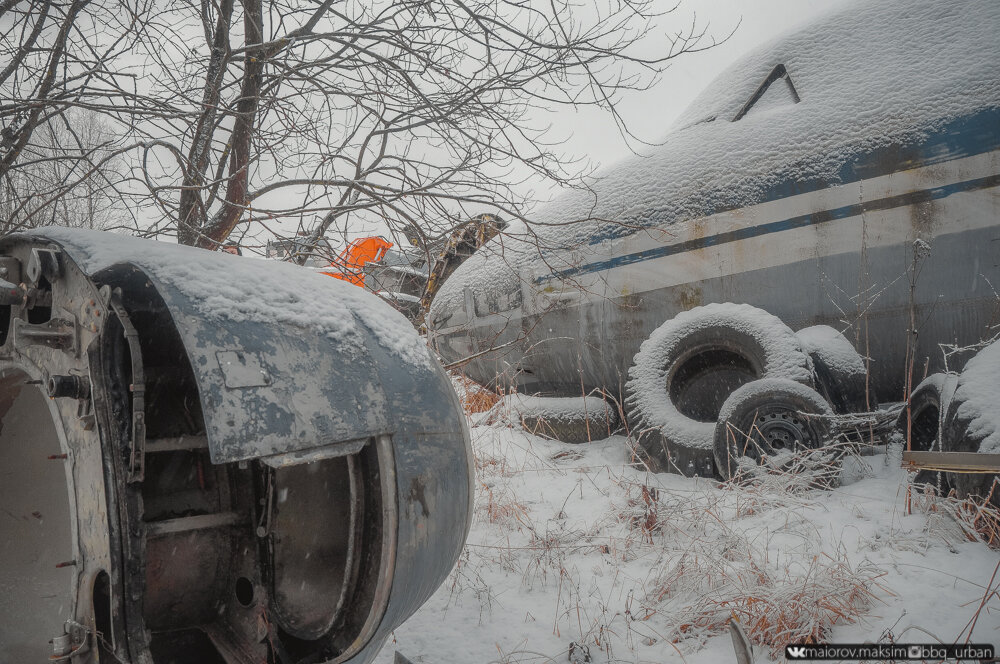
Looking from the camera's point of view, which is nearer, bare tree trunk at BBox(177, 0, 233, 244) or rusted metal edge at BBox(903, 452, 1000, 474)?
rusted metal edge at BBox(903, 452, 1000, 474)

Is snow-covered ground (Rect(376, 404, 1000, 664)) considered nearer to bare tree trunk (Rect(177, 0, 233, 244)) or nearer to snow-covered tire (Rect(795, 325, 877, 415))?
snow-covered tire (Rect(795, 325, 877, 415))

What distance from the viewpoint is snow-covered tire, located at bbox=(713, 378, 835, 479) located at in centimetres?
323

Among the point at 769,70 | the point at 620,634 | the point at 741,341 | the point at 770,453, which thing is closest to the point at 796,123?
the point at 769,70

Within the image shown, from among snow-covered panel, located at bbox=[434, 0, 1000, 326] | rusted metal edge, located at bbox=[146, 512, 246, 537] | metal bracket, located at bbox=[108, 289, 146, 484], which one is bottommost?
rusted metal edge, located at bbox=[146, 512, 246, 537]

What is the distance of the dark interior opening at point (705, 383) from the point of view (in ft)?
13.3

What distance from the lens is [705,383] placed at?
163 inches

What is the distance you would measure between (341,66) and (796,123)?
2729 millimetres

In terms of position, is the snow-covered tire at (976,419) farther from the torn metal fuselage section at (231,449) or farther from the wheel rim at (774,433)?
the torn metal fuselage section at (231,449)

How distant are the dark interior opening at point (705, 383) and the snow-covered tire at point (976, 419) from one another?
4.69 feet

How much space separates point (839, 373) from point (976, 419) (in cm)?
111

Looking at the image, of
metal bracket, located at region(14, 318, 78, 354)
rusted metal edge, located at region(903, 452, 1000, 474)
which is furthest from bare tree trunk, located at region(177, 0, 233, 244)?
rusted metal edge, located at region(903, 452, 1000, 474)

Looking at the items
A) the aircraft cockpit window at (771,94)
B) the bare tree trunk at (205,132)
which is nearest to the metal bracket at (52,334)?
the bare tree trunk at (205,132)

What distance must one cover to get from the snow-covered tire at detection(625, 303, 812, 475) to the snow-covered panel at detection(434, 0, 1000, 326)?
75 centimetres

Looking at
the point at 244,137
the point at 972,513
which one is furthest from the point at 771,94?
the point at 244,137
